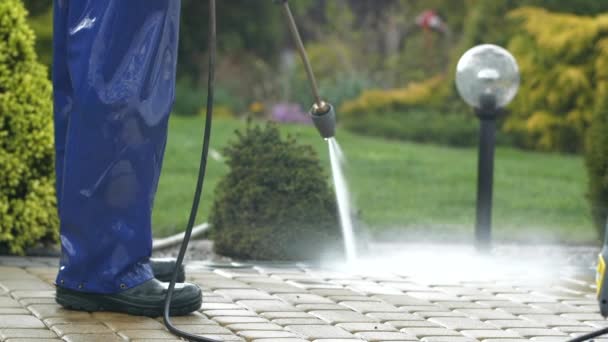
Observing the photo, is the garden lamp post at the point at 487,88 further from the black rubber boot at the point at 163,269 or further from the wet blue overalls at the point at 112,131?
the wet blue overalls at the point at 112,131

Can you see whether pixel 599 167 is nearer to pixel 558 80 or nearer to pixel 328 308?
pixel 328 308

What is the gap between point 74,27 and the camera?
3.53 meters

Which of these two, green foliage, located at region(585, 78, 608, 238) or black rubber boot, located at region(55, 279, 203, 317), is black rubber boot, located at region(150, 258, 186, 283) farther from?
green foliage, located at region(585, 78, 608, 238)

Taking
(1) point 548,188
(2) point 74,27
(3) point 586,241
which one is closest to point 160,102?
(2) point 74,27

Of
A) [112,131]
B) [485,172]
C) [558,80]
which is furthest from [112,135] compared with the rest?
[558,80]

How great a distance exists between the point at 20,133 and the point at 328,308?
1.81 metres

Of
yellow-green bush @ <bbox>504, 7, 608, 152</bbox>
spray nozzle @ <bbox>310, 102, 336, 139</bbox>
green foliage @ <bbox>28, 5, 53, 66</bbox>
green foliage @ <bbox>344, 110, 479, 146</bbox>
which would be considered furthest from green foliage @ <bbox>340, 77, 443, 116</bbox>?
spray nozzle @ <bbox>310, 102, 336, 139</bbox>

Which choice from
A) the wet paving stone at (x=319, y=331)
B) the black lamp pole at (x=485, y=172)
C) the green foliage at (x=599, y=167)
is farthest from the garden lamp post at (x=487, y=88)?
the wet paving stone at (x=319, y=331)

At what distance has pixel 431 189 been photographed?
8.30 m

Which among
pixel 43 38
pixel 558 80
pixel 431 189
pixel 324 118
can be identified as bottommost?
pixel 324 118

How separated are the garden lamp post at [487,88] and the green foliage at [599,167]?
0.48m

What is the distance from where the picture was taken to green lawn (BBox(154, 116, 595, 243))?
21.5 feet

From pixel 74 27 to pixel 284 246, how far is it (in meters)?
1.87

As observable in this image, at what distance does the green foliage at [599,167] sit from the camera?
5785 millimetres
